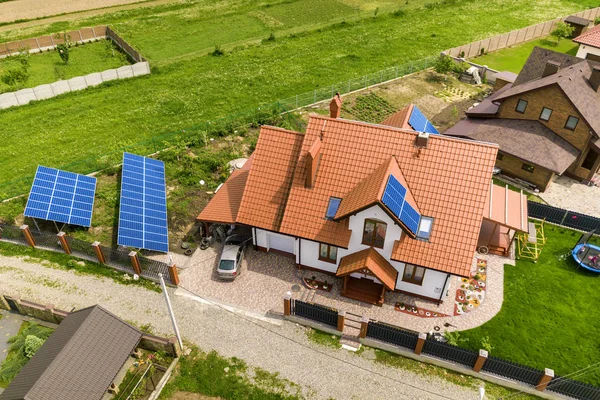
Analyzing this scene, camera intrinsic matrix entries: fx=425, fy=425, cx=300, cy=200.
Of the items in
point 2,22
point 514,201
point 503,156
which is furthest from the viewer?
point 2,22

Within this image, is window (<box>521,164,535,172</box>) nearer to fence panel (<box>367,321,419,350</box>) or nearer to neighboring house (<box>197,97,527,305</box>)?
neighboring house (<box>197,97,527,305</box>)

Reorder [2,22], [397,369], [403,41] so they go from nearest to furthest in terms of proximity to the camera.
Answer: [397,369], [403,41], [2,22]

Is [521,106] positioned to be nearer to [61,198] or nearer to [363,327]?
[363,327]

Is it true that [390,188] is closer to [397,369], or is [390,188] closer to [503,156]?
[397,369]

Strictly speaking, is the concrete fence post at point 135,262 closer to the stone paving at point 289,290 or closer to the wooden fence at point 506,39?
the stone paving at point 289,290

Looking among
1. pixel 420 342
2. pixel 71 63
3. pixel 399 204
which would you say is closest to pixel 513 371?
pixel 420 342

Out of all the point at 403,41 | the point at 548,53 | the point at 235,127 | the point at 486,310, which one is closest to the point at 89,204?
the point at 235,127

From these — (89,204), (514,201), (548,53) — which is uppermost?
(548,53)
